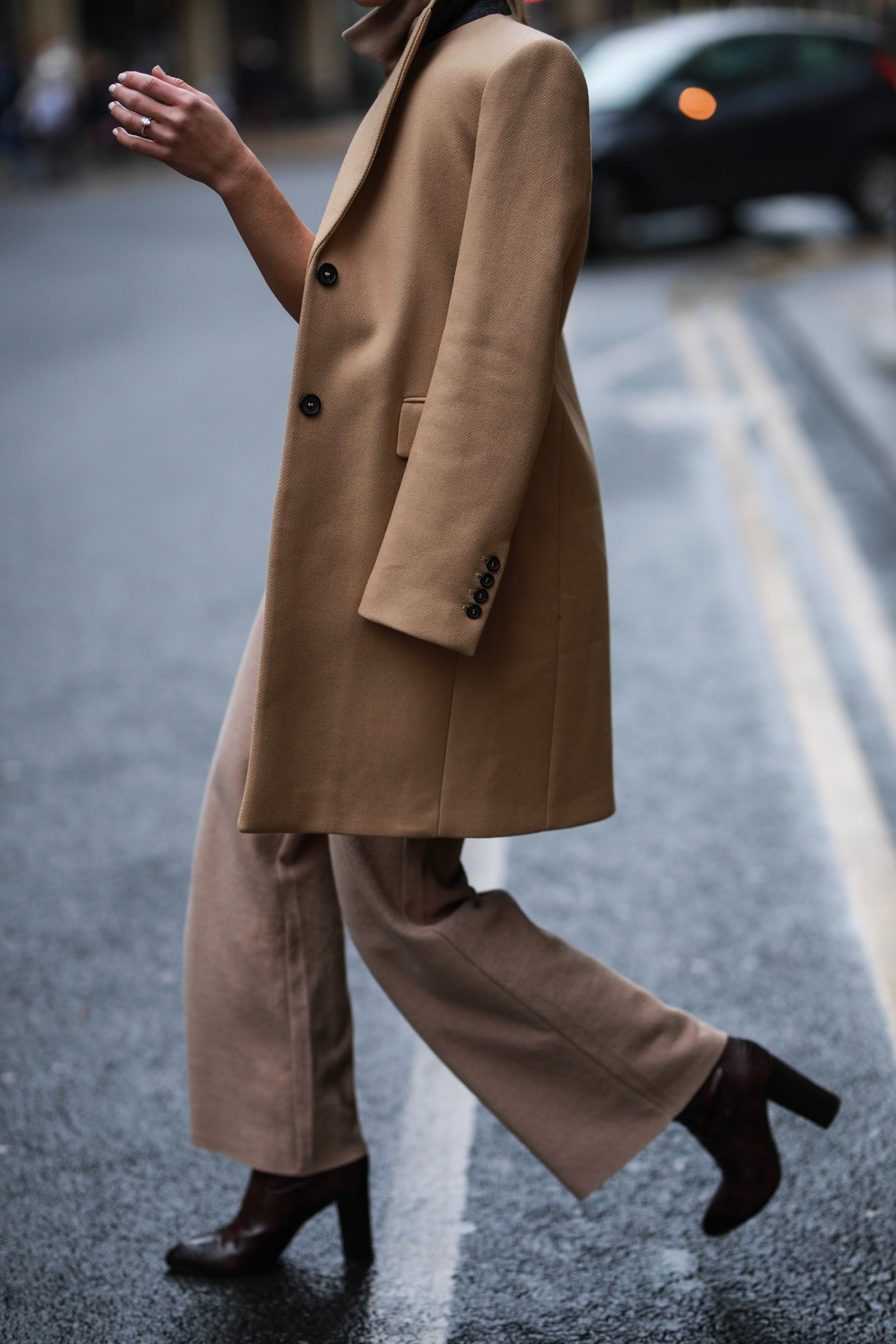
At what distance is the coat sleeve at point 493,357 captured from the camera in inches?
77.3

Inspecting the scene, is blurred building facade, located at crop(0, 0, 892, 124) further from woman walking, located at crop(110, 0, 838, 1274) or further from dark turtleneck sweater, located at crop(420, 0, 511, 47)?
woman walking, located at crop(110, 0, 838, 1274)

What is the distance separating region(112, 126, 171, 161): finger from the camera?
2012 mm

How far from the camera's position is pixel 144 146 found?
2016mm

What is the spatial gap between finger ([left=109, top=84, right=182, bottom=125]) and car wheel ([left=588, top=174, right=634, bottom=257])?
12031 millimetres

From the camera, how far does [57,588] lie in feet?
20.3

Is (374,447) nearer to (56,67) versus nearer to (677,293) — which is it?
(677,293)

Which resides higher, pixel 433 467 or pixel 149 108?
pixel 149 108

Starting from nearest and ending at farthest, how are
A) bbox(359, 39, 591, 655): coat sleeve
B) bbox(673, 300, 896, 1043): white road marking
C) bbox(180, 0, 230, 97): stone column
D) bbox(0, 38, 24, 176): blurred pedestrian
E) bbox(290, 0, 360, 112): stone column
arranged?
bbox(359, 39, 591, 655): coat sleeve → bbox(673, 300, 896, 1043): white road marking → bbox(0, 38, 24, 176): blurred pedestrian → bbox(180, 0, 230, 97): stone column → bbox(290, 0, 360, 112): stone column

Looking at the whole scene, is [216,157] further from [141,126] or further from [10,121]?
[10,121]

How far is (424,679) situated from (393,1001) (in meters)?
0.51

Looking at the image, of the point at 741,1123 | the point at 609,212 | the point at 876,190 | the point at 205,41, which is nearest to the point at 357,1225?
the point at 741,1123

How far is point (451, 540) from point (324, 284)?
34cm

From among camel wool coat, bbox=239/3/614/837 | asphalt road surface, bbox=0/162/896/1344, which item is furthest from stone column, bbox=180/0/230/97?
camel wool coat, bbox=239/3/614/837

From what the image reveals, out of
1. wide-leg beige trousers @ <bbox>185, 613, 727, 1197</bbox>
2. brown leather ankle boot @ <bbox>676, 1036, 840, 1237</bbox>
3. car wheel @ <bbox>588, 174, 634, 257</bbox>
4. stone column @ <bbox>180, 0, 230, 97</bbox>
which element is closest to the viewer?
wide-leg beige trousers @ <bbox>185, 613, 727, 1197</bbox>
